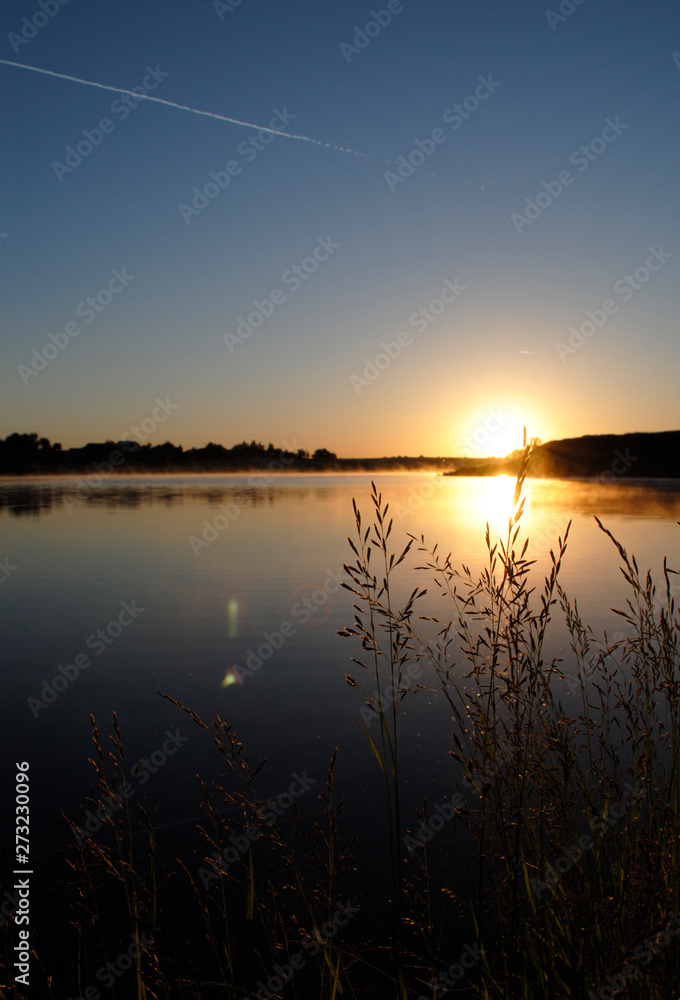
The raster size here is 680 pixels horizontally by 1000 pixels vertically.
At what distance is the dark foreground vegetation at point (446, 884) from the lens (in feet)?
5.47

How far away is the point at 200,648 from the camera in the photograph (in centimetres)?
545

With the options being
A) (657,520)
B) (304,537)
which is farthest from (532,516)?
(304,537)

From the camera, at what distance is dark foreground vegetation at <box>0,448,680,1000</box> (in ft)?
5.47

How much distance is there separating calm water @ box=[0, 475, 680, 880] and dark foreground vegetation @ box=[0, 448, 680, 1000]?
14.0 inches

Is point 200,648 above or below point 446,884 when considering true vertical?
above

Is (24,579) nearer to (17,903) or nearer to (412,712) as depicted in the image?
(412,712)

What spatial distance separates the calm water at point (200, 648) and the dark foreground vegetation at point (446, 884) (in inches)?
14.0

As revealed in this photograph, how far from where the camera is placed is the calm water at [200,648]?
11.1 feet

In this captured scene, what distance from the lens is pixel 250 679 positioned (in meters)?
4.72

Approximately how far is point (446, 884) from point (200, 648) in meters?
3.33

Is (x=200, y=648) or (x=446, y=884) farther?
(x=200, y=648)

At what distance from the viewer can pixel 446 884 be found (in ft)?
8.27

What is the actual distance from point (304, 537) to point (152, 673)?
736 centimetres

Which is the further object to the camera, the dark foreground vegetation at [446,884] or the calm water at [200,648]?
the calm water at [200,648]
